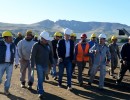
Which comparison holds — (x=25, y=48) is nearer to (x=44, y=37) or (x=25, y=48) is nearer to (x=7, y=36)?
(x=7, y=36)

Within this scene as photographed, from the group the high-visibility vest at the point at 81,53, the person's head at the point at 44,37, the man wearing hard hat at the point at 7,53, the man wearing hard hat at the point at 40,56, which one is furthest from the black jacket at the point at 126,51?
the man wearing hard hat at the point at 7,53

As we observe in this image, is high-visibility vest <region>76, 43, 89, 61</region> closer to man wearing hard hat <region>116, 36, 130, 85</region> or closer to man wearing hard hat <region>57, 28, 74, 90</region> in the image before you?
man wearing hard hat <region>57, 28, 74, 90</region>

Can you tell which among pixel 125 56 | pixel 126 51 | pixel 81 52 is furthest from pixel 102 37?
pixel 125 56

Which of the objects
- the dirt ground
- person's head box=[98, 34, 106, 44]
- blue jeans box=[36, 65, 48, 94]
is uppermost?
person's head box=[98, 34, 106, 44]

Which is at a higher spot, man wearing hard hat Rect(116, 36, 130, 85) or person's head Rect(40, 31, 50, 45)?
person's head Rect(40, 31, 50, 45)

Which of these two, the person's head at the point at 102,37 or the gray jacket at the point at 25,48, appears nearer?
the gray jacket at the point at 25,48

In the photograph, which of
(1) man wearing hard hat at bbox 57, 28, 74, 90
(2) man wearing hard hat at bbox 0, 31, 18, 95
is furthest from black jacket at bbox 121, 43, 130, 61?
(2) man wearing hard hat at bbox 0, 31, 18, 95

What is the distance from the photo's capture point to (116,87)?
492 inches

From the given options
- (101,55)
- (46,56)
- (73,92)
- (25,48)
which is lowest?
(73,92)

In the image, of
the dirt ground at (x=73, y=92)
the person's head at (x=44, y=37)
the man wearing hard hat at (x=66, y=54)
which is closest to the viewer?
the person's head at (x=44, y=37)

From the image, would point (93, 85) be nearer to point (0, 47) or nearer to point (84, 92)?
point (84, 92)

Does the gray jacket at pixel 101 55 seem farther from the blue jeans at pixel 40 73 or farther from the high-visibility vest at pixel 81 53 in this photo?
the blue jeans at pixel 40 73

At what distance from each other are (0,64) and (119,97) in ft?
13.0

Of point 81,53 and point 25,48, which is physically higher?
point 25,48
